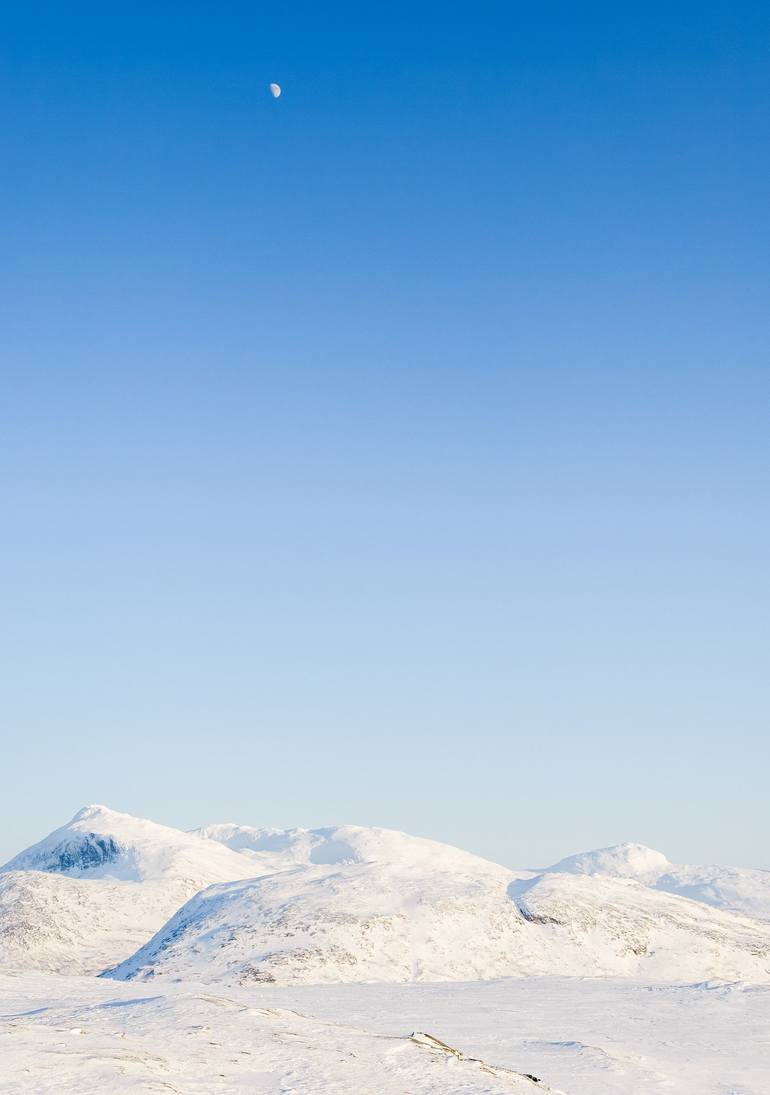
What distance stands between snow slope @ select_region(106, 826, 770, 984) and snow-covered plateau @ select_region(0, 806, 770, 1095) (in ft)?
0.84

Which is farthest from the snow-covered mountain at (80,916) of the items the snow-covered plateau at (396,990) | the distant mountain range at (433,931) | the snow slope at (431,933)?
the snow slope at (431,933)

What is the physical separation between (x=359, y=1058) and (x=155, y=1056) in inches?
184

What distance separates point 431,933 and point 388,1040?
196 ft

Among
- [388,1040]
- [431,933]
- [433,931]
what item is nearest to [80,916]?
[433,931]

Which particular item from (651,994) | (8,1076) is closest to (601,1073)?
(8,1076)

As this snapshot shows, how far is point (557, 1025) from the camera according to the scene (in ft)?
134

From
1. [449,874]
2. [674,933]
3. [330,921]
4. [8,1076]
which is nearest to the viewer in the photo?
[8,1076]

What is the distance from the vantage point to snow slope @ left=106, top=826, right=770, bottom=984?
75.1m

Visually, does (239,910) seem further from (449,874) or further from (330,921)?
(449,874)

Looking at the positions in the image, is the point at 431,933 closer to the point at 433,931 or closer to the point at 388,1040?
the point at 433,931

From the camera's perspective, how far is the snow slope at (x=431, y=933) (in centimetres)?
7512

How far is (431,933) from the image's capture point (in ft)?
265

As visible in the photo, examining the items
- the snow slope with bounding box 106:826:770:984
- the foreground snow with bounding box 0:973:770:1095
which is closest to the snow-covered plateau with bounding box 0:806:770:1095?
the foreground snow with bounding box 0:973:770:1095

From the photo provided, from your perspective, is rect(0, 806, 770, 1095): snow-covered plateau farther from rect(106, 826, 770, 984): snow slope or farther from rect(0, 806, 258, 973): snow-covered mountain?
rect(0, 806, 258, 973): snow-covered mountain
